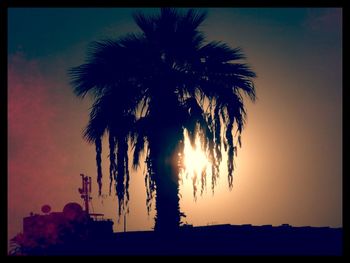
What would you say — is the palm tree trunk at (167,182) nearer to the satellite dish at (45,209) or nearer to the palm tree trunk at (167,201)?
the palm tree trunk at (167,201)

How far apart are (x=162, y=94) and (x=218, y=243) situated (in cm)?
379

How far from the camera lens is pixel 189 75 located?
14.5 m

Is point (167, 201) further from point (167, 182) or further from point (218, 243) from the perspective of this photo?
point (218, 243)

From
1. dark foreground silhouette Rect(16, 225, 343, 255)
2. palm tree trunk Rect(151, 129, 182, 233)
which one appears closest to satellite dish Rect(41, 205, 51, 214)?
dark foreground silhouette Rect(16, 225, 343, 255)

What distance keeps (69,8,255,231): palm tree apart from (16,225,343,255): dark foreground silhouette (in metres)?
0.84

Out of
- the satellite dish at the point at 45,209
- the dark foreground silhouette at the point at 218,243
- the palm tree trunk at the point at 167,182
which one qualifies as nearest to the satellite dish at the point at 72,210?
the satellite dish at the point at 45,209

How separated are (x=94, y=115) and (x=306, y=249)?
595 cm

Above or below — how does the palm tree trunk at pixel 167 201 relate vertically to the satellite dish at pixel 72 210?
above

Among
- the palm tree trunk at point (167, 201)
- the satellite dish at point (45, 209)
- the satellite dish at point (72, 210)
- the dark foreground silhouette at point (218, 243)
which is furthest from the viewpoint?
the satellite dish at point (72, 210)

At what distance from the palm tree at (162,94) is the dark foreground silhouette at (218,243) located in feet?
2.75

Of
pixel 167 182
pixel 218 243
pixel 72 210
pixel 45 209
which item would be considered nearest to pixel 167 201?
pixel 167 182

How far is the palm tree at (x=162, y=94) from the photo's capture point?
1397cm

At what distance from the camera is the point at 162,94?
47.0ft

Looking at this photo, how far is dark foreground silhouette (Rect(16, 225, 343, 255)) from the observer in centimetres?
1313
